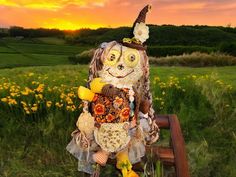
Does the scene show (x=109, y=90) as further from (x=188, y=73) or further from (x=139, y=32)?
(x=188, y=73)

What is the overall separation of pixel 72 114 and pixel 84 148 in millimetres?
2266

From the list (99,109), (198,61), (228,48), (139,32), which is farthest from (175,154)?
(228,48)

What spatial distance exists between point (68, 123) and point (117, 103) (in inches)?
101

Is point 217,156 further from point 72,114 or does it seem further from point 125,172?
point 125,172

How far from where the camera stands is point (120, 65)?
4633 mm

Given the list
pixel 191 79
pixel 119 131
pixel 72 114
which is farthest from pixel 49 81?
pixel 119 131

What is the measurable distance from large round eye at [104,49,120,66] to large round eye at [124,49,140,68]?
0.25ft

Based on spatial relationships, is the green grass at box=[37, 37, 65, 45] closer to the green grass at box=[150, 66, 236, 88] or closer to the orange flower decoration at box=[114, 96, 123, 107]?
the green grass at box=[150, 66, 236, 88]

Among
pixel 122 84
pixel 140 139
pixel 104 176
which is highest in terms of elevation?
pixel 122 84

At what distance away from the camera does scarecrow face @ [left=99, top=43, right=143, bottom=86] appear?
4637 millimetres

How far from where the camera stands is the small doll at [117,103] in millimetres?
4629

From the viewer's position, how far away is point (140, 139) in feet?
16.1

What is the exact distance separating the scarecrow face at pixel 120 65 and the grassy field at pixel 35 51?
23.3 feet

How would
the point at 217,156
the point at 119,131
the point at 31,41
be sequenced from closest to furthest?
the point at 119,131, the point at 217,156, the point at 31,41
